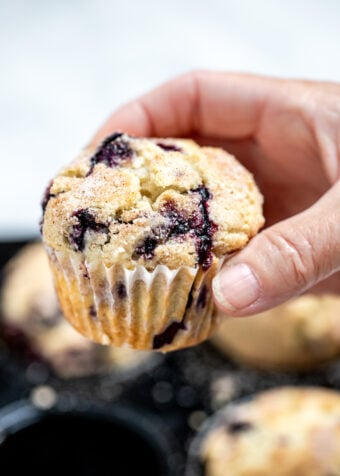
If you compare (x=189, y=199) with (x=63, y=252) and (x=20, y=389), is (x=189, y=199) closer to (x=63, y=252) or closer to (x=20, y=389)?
(x=63, y=252)

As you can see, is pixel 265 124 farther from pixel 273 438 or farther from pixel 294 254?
pixel 273 438

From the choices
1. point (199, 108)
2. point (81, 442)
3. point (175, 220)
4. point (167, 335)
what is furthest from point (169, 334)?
point (199, 108)

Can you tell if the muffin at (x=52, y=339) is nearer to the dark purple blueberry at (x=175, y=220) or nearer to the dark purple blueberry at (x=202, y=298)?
the dark purple blueberry at (x=202, y=298)

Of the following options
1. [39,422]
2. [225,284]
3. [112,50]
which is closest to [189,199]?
[225,284]

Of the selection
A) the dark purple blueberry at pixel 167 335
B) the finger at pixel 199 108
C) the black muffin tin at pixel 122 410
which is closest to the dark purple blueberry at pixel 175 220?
the dark purple blueberry at pixel 167 335

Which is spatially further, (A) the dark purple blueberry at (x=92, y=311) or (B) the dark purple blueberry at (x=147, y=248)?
(A) the dark purple blueberry at (x=92, y=311)

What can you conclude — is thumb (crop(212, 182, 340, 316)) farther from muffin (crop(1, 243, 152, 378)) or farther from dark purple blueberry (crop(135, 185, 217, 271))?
muffin (crop(1, 243, 152, 378))
